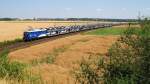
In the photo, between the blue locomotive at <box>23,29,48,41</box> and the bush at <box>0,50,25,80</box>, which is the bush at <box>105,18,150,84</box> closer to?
the bush at <box>0,50,25,80</box>

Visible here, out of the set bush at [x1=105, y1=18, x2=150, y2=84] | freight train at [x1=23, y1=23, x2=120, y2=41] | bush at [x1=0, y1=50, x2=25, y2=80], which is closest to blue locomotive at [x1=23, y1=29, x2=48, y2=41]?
freight train at [x1=23, y1=23, x2=120, y2=41]

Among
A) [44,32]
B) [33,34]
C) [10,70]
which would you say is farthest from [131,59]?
[44,32]

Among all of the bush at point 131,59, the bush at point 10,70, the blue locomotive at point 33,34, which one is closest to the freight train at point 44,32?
the blue locomotive at point 33,34

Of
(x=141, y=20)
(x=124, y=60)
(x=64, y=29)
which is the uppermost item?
(x=141, y=20)

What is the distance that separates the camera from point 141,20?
577 inches

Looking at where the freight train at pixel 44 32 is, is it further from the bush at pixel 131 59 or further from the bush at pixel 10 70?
the bush at pixel 131 59

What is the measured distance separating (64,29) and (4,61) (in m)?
73.6

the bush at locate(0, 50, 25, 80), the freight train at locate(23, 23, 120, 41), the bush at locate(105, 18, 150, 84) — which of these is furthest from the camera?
the freight train at locate(23, 23, 120, 41)

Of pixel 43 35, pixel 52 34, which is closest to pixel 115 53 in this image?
pixel 43 35

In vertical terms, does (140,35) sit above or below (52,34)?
above

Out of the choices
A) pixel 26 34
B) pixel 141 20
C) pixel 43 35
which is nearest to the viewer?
pixel 141 20

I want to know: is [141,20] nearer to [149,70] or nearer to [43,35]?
[149,70]

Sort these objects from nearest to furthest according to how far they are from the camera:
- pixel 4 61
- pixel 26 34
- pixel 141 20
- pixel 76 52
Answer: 1. pixel 141 20
2. pixel 4 61
3. pixel 76 52
4. pixel 26 34

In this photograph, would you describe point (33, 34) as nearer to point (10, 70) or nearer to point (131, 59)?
point (10, 70)
